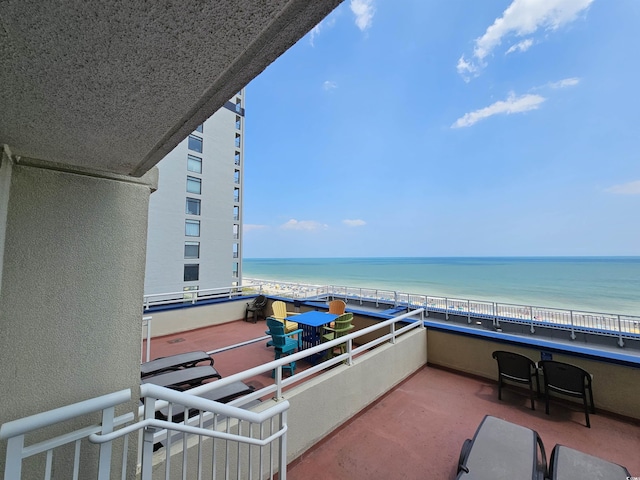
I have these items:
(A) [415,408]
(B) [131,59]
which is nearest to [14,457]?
(B) [131,59]

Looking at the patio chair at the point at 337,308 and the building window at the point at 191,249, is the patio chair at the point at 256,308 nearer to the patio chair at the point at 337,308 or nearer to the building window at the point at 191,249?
the patio chair at the point at 337,308

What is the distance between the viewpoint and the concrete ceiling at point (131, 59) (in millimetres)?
525

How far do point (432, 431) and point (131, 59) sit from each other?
13.4 ft

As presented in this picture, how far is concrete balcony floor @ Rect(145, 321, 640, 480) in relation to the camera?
2.53 meters

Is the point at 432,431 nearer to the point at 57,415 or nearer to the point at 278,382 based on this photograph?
the point at 278,382

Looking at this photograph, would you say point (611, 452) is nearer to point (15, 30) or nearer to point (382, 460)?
point (382, 460)

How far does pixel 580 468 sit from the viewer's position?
2080 mm

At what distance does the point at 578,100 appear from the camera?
37.0m

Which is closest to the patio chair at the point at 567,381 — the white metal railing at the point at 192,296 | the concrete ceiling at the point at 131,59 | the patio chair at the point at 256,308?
the concrete ceiling at the point at 131,59

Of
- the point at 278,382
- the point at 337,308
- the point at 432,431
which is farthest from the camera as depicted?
the point at 337,308

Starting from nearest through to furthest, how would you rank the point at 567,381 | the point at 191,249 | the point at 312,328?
the point at 567,381 → the point at 312,328 → the point at 191,249

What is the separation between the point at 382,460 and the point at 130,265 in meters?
2.96

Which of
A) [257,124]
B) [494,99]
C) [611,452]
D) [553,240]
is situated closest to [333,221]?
[257,124]

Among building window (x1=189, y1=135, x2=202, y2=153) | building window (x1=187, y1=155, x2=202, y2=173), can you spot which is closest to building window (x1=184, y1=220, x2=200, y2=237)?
building window (x1=187, y1=155, x2=202, y2=173)
